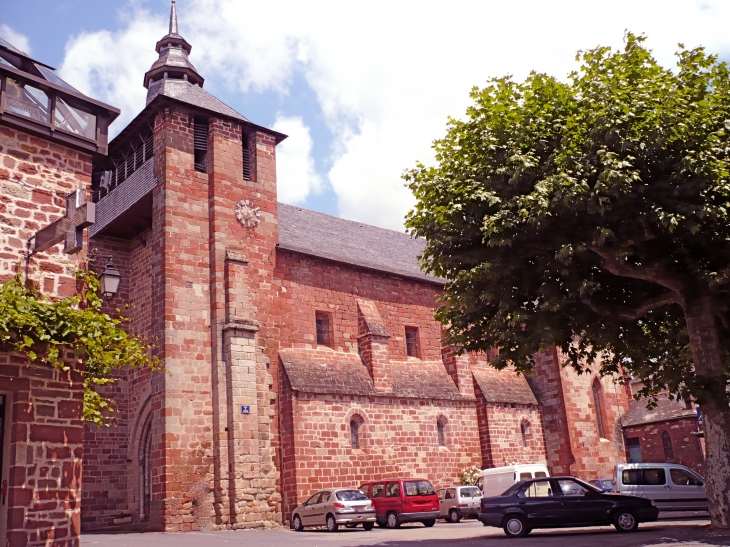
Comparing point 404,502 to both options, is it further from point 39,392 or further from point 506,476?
point 39,392

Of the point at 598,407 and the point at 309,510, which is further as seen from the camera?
the point at 598,407

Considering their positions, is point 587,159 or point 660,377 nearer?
point 587,159

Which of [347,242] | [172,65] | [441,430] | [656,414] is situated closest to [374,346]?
[441,430]

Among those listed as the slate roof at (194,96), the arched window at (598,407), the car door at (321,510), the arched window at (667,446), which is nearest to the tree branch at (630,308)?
the car door at (321,510)

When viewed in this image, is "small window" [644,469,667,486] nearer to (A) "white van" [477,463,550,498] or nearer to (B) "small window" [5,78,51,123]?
(A) "white van" [477,463,550,498]

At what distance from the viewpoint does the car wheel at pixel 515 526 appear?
15.2 m

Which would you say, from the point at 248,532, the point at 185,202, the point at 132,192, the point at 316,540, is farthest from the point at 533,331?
the point at 132,192

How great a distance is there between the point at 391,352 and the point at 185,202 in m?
9.42

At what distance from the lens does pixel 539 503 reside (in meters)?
15.3

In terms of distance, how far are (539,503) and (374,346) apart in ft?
33.9

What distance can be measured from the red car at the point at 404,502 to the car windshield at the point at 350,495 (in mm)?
973

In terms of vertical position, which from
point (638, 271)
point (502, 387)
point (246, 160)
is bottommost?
point (502, 387)

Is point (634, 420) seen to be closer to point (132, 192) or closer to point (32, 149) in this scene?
point (132, 192)

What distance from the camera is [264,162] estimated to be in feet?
81.2
